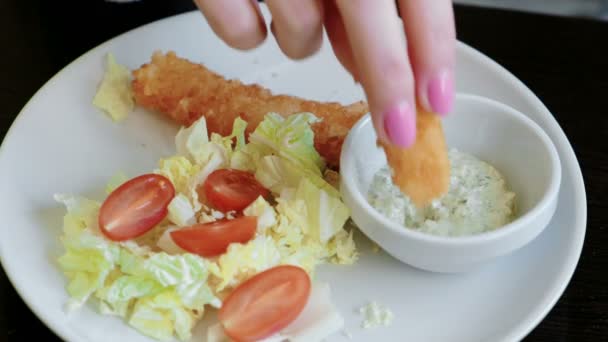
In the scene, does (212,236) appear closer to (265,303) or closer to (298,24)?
(265,303)

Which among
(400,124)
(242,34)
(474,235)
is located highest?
(242,34)

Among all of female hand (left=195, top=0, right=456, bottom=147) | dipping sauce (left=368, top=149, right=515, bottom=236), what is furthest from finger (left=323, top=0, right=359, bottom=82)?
dipping sauce (left=368, top=149, right=515, bottom=236)

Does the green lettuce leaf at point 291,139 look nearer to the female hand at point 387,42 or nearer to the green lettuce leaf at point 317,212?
the green lettuce leaf at point 317,212

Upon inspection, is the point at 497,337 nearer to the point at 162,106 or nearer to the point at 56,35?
the point at 162,106

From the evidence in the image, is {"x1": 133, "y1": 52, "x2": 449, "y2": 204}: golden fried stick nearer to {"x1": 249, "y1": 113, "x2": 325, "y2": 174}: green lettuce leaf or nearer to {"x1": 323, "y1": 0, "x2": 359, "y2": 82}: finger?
{"x1": 249, "y1": 113, "x2": 325, "y2": 174}: green lettuce leaf

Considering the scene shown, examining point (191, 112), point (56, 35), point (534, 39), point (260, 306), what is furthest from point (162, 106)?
point (534, 39)

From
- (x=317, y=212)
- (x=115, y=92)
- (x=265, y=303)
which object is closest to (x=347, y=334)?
(x=265, y=303)

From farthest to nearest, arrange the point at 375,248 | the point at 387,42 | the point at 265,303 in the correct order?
the point at 375,248 → the point at 265,303 → the point at 387,42
